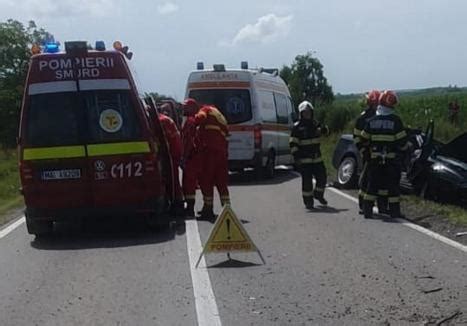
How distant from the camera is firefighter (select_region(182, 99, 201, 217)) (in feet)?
42.2

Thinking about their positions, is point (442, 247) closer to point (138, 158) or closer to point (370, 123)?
point (370, 123)

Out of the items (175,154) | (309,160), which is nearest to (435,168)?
(309,160)

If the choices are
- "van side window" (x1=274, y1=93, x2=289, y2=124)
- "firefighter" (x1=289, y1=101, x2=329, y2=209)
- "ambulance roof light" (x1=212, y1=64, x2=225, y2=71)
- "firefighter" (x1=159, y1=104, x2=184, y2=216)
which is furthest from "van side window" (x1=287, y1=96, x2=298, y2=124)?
"firefighter" (x1=159, y1=104, x2=184, y2=216)

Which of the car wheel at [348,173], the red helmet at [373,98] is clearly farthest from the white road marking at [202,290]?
the car wheel at [348,173]

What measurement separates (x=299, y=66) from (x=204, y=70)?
164 feet

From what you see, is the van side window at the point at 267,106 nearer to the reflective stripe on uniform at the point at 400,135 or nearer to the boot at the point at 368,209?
the reflective stripe on uniform at the point at 400,135

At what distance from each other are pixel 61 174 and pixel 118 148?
2.68 feet

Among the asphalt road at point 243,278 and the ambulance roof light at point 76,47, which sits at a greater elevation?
the ambulance roof light at point 76,47

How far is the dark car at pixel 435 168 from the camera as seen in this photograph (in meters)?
13.2

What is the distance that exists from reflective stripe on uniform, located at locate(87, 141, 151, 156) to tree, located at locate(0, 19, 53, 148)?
156 ft

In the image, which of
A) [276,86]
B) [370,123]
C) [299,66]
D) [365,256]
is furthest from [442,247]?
[299,66]

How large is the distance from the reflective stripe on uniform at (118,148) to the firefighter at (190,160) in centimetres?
174

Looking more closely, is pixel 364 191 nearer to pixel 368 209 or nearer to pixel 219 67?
pixel 368 209

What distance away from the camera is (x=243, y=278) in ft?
27.5
